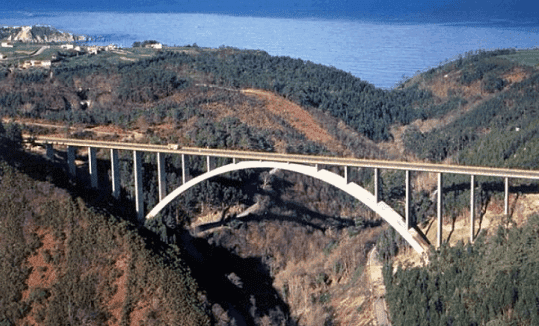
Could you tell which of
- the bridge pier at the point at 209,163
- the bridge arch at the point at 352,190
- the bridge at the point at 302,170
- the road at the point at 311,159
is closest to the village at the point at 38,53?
the road at the point at 311,159

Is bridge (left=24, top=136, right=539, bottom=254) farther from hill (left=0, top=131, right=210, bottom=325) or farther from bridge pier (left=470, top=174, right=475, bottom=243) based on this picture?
hill (left=0, top=131, right=210, bottom=325)

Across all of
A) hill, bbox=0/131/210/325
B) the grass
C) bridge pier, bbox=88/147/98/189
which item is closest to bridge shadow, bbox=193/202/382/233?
hill, bbox=0/131/210/325

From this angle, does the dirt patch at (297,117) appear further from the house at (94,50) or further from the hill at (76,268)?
the house at (94,50)

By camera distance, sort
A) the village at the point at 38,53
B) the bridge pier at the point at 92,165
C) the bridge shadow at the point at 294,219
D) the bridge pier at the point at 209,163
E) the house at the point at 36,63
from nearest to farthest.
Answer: the bridge pier at the point at 209,163, the bridge pier at the point at 92,165, the bridge shadow at the point at 294,219, the house at the point at 36,63, the village at the point at 38,53

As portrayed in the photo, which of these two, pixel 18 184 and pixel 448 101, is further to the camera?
pixel 448 101

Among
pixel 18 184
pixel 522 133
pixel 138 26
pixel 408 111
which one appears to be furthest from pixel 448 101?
pixel 138 26

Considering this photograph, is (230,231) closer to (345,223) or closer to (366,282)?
(345,223)
